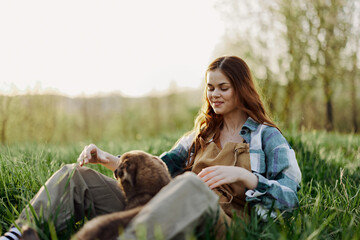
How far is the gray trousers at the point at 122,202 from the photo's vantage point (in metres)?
1.76

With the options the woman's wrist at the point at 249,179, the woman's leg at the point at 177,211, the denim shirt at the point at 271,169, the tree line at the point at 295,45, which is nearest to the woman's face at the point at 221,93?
the denim shirt at the point at 271,169

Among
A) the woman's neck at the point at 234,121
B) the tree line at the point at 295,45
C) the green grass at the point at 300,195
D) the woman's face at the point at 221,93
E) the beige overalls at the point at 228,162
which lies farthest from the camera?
the tree line at the point at 295,45

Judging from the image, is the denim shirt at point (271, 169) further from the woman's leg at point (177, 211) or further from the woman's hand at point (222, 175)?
the woman's leg at point (177, 211)

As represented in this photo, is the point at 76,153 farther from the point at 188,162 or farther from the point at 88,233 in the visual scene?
the point at 88,233

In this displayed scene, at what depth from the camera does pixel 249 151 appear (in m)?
2.87

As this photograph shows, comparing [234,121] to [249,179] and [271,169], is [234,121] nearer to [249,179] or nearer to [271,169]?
[271,169]

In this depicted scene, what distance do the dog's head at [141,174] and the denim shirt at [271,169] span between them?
0.67 m

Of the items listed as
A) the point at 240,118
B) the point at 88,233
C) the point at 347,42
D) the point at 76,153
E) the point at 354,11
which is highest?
the point at 354,11

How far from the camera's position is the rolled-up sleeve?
2564 mm

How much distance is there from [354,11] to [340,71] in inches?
85.9

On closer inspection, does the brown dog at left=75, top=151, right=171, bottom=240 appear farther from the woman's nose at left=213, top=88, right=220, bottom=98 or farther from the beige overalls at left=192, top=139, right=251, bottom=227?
the woman's nose at left=213, top=88, right=220, bottom=98

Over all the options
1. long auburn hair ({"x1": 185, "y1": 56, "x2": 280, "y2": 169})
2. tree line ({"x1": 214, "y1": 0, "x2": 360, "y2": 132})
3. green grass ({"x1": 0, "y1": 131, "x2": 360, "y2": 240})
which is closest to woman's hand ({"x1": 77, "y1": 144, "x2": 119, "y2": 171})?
green grass ({"x1": 0, "y1": 131, "x2": 360, "y2": 240})

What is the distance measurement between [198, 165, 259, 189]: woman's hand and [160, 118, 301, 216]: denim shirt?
17cm

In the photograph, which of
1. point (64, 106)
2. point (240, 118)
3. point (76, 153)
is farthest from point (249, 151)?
point (64, 106)
